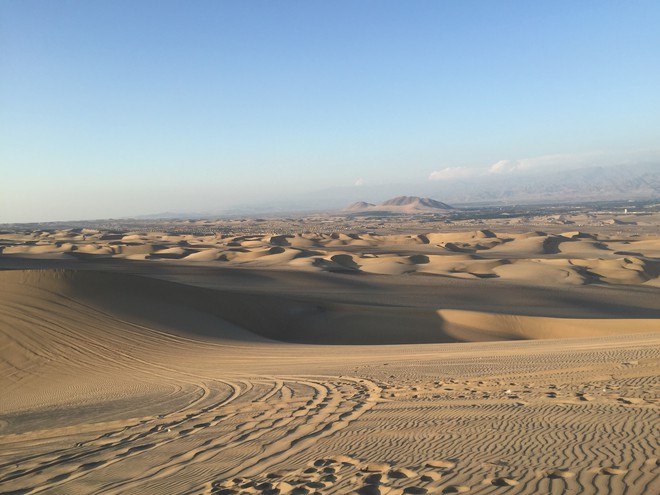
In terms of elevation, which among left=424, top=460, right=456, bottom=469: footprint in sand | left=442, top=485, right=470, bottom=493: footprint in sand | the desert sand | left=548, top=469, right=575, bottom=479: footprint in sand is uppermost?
left=442, top=485, right=470, bottom=493: footprint in sand

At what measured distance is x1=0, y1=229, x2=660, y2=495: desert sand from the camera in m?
5.50

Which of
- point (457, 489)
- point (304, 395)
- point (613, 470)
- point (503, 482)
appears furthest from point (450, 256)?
point (457, 489)

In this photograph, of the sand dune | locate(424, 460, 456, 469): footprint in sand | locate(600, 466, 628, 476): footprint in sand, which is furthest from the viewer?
the sand dune

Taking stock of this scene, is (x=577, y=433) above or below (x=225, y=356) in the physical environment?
above

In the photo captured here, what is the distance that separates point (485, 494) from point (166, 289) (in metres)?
19.7

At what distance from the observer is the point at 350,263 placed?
50438 millimetres

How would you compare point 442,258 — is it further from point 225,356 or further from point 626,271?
point 225,356

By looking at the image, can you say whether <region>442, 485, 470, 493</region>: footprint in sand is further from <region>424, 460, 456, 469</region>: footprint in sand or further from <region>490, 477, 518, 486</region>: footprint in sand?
<region>424, 460, 456, 469</region>: footprint in sand

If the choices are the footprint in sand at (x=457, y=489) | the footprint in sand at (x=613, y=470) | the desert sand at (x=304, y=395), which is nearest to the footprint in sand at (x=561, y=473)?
the desert sand at (x=304, y=395)

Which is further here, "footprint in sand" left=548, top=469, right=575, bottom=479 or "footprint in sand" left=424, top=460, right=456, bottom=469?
"footprint in sand" left=424, top=460, right=456, bottom=469

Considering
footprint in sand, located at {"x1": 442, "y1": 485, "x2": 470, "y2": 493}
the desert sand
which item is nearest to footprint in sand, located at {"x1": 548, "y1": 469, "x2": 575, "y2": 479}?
the desert sand

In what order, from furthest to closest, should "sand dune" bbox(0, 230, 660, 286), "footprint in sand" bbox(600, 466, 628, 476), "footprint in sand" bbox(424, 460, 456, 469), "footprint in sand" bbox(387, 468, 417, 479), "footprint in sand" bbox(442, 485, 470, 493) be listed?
"sand dune" bbox(0, 230, 660, 286) < "footprint in sand" bbox(424, 460, 456, 469) < "footprint in sand" bbox(387, 468, 417, 479) < "footprint in sand" bbox(600, 466, 628, 476) < "footprint in sand" bbox(442, 485, 470, 493)

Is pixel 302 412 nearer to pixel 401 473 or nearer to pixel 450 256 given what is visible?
pixel 401 473

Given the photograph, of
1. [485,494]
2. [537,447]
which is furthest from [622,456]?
[485,494]
